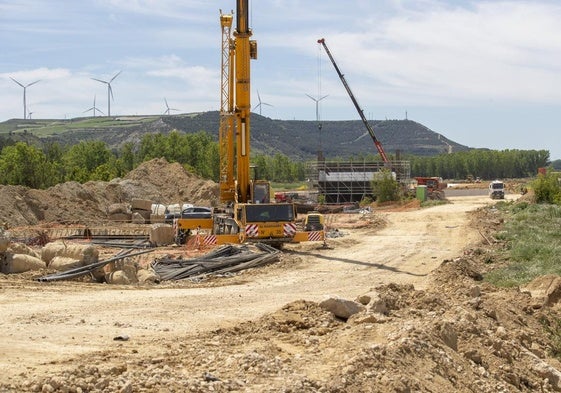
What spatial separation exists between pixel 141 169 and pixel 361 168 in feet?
86.2

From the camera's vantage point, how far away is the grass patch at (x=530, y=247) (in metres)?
24.4

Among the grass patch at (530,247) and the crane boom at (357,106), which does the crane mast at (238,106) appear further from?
the crane boom at (357,106)

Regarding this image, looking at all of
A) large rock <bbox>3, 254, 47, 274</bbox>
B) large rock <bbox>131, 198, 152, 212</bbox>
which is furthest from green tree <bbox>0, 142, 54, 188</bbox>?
large rock <bbox>3, 254, 47, 274</bbox>

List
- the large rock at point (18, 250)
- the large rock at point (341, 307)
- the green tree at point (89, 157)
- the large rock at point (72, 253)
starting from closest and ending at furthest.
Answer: the large rock at point (341, 307) < the large rock at point (72, 253) < the large rock at point (18, 250) < the green tree at point (89, 157)

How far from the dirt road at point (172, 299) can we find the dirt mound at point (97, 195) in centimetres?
1966

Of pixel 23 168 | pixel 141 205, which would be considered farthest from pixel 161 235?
pixel 23 168

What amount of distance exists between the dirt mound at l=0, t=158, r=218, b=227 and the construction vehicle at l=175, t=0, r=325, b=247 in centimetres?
1399

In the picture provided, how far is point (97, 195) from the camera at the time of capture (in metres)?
56.7

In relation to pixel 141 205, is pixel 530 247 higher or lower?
lower

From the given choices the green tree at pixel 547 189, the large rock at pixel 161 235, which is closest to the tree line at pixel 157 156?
the large rock at pixel 161 235

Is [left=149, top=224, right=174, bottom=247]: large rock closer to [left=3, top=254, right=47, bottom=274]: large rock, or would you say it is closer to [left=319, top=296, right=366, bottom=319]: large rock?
[left=3, top=254, right=47, bottom=274]: large rock

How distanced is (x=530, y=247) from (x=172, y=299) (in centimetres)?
A: 1555

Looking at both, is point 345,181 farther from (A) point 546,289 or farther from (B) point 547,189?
(A) point 546,289

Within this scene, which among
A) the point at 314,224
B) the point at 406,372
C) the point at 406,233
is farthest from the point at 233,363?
the point at 406,233
